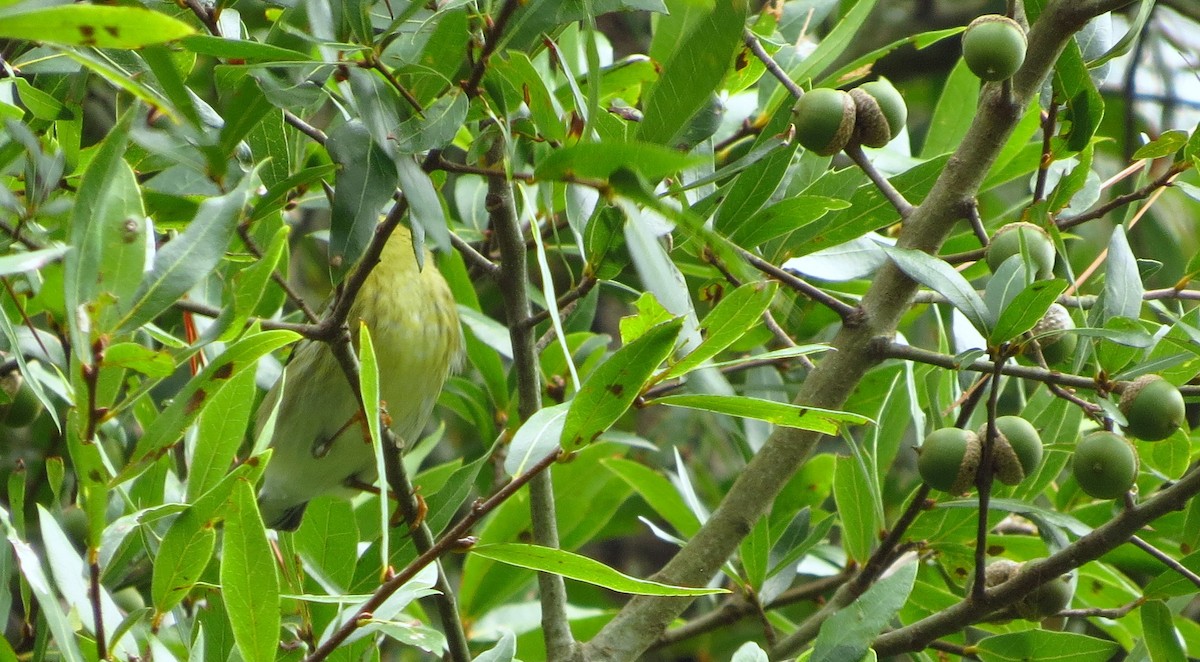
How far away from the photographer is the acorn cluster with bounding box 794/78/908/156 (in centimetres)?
169

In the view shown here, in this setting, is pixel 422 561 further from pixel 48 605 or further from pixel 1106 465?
pixel 1106 465

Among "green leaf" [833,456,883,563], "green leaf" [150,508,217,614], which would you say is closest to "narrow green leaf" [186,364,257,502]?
"green leaf" [150,508,217,614]

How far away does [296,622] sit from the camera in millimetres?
1769

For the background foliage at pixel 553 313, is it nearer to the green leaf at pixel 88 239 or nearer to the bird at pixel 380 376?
the green leaf at pixel 88 239

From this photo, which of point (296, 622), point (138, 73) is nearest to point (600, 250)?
point (138, 73)

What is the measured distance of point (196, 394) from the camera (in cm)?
130

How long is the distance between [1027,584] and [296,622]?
101 cm

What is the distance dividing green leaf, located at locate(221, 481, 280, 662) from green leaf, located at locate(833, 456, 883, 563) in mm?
1111

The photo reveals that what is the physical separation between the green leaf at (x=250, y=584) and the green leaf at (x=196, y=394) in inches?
4.2

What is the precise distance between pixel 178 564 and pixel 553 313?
478 mm

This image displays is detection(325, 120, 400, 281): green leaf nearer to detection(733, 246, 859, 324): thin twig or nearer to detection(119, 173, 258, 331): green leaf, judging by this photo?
detection(119, 173, 258, 331): green leaf

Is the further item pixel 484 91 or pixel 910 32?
pixel 910 32

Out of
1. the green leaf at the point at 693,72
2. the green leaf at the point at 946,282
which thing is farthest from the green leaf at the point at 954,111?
the green leaf at the point at 693,72

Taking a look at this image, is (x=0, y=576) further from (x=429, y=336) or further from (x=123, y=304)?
(x=429, y=336)
